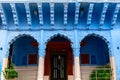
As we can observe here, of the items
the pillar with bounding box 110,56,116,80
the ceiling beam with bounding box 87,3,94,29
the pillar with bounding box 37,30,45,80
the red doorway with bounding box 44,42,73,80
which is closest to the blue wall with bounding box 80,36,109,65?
the red doorway with bounding box 44,42,73,80

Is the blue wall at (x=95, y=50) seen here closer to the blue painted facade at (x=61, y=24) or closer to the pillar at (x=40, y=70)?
the blue painted facade at (x=61, y=24)

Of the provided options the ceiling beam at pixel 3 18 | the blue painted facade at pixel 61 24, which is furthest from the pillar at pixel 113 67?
the ceiling beam at pixel 3 18

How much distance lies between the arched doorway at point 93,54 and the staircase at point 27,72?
6.96ft

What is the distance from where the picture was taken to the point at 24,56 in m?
11.5

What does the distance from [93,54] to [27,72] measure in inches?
122

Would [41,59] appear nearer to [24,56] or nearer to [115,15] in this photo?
[24,56]

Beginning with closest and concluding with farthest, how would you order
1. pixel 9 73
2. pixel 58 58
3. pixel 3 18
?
pixel 9 73
pixel 3 18
pixel 58 58

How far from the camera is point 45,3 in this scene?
10.2m

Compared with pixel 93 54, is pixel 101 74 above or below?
below

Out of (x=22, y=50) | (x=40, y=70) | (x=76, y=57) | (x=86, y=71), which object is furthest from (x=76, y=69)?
(x=22, y=50)

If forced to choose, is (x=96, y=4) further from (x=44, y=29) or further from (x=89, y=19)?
(x=44, y=29)

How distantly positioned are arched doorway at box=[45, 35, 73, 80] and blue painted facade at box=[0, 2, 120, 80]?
876 millimetres

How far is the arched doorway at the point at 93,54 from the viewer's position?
37.0 ft

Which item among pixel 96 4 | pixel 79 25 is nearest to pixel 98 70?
pixel 79 25
